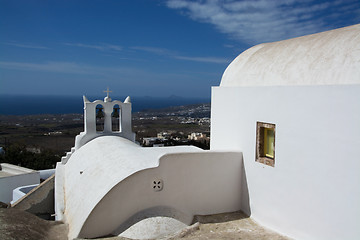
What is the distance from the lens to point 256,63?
7.80 metres

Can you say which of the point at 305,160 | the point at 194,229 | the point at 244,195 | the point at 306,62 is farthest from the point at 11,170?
the point at 306,62

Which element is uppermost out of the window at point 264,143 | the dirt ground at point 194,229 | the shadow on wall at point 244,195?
the window at point 264,143

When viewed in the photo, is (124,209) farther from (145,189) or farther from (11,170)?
(11,170)

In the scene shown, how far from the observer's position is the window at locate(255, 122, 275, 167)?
22.5 feet

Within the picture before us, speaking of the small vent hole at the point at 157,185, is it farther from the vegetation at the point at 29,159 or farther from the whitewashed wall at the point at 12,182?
the vegetation at the point at 29,159

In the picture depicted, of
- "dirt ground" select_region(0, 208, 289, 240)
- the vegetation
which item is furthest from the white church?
the vegetation

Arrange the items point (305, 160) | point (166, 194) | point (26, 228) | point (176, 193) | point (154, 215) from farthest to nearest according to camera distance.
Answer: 1. point (176, 193)
2. point (166, 194)
3. point (154, 215)
4. point (26, 228)
5. point (305, 160)

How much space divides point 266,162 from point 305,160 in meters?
1.10

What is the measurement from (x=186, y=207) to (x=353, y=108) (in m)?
4.17

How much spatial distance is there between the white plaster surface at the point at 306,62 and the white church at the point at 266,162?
0.08 ft

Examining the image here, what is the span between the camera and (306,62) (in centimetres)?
639

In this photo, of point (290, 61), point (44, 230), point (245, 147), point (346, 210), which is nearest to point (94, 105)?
point (44, 230)

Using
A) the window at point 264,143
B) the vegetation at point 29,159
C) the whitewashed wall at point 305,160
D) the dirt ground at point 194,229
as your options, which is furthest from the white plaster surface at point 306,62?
the vegetation at point 29,159

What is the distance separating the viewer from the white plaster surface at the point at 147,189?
252 inches
